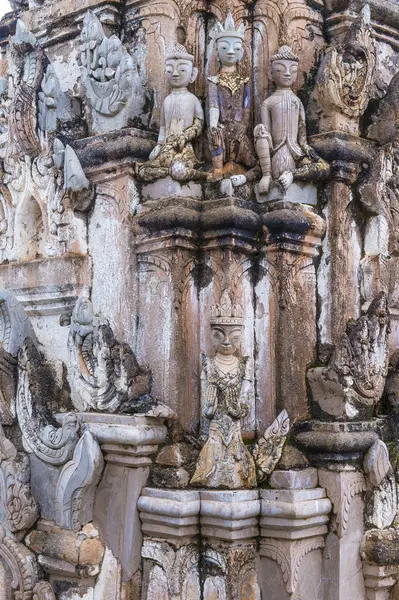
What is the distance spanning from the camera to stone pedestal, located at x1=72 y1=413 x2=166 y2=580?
6.17 m

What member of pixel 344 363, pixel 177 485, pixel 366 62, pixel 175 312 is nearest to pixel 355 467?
pixel 344 363

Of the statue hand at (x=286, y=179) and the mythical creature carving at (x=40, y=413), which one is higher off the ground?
the statue hand at (x=286, y=179)

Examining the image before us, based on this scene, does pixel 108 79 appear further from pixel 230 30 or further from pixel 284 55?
pixel 284 55

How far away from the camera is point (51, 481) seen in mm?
6633

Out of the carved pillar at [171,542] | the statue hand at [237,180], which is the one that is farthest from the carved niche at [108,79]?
the carved pillar at [171,542]

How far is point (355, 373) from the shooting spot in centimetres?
641

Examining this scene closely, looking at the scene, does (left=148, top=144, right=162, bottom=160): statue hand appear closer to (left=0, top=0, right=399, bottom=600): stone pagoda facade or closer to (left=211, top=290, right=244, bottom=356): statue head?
(left=0, top=0, right=399, bottom=600): stone pagoda facade

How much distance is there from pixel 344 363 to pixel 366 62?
8.13 feet

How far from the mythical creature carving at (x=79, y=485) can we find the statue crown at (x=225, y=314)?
129 cm

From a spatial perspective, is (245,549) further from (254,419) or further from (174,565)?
(254,419)

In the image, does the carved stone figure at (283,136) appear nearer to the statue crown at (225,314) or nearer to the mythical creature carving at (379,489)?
the statue crown at (225,314)

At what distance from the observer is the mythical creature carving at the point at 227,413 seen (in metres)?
6.02

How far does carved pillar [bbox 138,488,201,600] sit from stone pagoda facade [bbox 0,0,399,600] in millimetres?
16

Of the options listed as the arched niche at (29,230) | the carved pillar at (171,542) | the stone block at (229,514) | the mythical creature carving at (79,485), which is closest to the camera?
the stone block at (229,514)
